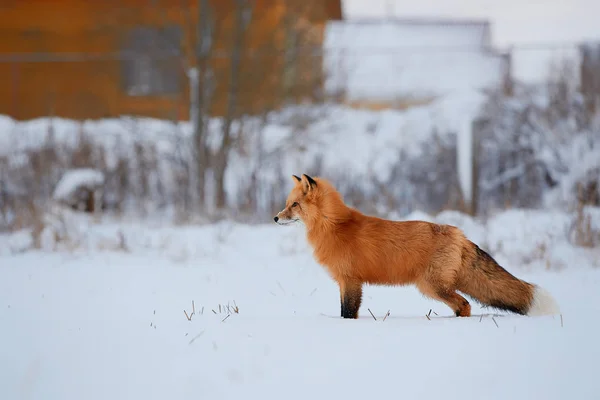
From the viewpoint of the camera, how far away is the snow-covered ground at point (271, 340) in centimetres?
321

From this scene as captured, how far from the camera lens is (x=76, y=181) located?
10.7 m

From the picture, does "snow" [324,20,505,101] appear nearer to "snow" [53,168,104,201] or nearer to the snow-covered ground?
"snow" [53,168,104,201]

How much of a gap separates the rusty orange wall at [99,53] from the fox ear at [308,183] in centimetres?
639

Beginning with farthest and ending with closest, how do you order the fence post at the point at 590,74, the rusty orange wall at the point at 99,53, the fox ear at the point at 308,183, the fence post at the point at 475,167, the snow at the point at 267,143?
the snow at the point at 267,143
the rusty orange wall at the point at 99,53
the fence post at the point at 590,74
the fence post at the point at 475,167
the fox ear at the point at 308,183

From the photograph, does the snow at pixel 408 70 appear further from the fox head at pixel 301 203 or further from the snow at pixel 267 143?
the fox head at pixel 301 203

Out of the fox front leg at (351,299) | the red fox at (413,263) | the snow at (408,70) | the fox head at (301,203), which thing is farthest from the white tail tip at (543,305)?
the snow at (408,70)

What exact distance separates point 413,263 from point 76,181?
7.66 metres

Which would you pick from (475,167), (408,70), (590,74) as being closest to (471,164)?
(475,167)

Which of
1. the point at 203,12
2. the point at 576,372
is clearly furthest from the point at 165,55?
the point at 576,372

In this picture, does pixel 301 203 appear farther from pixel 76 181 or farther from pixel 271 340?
pixel 76 181

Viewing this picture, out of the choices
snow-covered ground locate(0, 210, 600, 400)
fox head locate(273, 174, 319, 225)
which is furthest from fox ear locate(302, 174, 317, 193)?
snow-covered ground locate(0, 210, 600, 400)

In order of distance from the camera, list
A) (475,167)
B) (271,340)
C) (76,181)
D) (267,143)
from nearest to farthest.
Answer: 1. (271,340)
2. (475,167)
3. (76,181)
4. (267,143)

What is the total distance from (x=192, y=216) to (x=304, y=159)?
2.47 m

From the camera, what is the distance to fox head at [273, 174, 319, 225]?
15.5 feet
